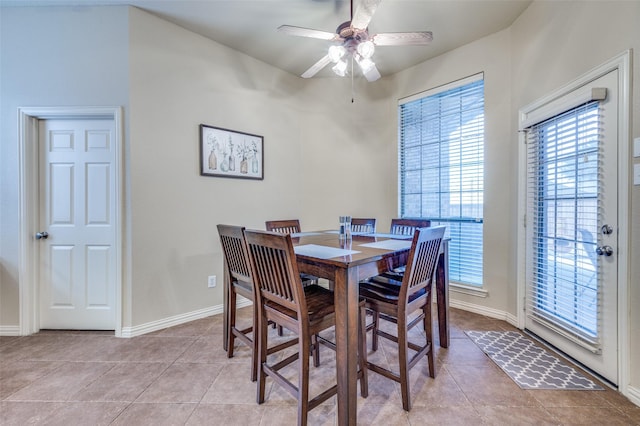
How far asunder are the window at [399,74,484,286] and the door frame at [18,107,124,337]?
3.10m

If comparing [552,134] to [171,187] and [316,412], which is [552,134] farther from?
[171,187]

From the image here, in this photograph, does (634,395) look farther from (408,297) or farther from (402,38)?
(402,38)

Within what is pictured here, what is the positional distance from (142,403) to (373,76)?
290 cm

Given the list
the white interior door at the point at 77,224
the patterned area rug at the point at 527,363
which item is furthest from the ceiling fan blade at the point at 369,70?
the patterned area rug at the point at 527,363

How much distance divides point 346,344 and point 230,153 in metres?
2.47

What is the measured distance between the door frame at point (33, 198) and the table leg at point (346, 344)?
2.19 m

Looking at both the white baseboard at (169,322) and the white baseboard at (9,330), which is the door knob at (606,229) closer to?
the white baseboard at (169,322)

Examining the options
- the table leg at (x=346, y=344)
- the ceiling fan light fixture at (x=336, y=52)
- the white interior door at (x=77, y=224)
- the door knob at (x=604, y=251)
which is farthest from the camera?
the white interior door at (x=77, y=224)

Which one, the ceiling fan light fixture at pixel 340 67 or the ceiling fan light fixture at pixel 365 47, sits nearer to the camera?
the ceiling fan light fixture at pixel 365 47

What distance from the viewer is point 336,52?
2010mm

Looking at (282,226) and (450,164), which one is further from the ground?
(450,164)

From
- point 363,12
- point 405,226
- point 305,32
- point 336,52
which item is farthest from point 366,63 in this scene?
point 405,226

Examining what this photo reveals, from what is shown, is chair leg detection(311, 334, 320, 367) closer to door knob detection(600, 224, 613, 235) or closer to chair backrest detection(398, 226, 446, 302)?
chair backrest detection(398, 226, 446, 302)

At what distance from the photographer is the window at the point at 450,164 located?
2963mm
